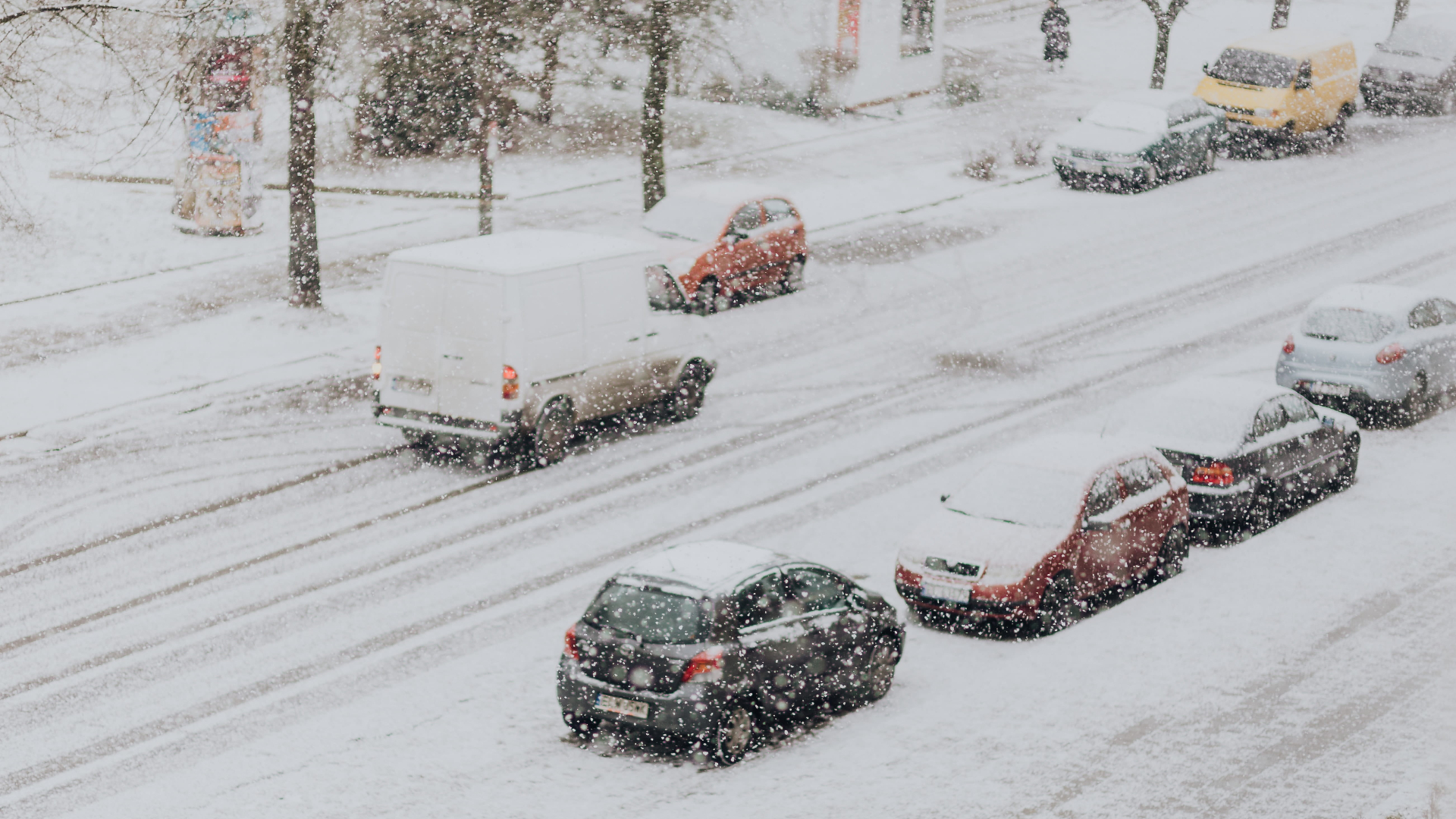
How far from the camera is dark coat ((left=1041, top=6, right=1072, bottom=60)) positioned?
41.2 meters

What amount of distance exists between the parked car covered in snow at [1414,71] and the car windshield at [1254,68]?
5.23 metres

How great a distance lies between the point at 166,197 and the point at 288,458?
1213 cm

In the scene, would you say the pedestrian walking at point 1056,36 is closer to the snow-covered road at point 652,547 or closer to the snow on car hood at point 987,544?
the snow-covered road at point 652,547

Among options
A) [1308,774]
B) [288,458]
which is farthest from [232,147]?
[1308,774]

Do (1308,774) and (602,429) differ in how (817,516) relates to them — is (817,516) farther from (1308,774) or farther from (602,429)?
(1308,774)

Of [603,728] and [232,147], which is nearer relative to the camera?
[603,728]

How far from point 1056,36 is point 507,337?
2746 cm

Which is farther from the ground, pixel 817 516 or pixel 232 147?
pixel 232 147

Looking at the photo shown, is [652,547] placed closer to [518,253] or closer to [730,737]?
[518,253]

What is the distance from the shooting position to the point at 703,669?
1117cm

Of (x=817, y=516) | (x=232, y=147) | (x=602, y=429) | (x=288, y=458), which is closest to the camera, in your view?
(x=817, y=516)

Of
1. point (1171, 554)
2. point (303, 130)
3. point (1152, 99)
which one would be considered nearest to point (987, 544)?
point (1171, 554)

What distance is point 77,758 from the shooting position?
37.7 feet

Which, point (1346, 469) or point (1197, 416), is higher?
point (1197, 416)
